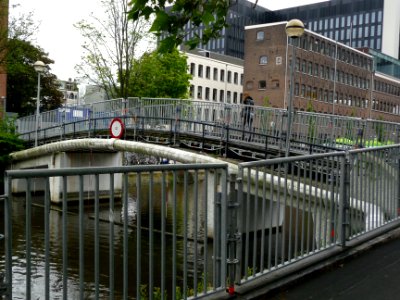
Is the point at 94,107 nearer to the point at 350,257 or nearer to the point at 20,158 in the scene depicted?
the point at 20,158

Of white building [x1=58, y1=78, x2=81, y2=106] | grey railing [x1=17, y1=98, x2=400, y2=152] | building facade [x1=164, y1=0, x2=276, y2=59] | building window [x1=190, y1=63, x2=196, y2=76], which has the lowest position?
grey railing [x1=17, y1=98, x2=400, y2=152]

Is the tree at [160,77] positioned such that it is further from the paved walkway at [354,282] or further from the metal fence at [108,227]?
the metal fence at [108,227]

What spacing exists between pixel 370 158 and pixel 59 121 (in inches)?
953

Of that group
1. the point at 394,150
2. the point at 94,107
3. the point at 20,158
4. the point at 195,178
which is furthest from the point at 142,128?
the point at 195,178

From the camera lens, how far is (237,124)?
56.7ft

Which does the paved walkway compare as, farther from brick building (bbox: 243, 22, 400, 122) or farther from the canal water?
brick building (bbox: 243, 22, 400, 122)

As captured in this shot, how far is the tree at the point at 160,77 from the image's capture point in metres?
30.1

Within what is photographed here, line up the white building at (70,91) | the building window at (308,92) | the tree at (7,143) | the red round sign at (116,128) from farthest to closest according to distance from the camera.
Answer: the building window at (308,92)
the white building at (70,91)
the tree at (7,143)
the red round sign at (116,128)

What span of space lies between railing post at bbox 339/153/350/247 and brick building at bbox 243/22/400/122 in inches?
2077

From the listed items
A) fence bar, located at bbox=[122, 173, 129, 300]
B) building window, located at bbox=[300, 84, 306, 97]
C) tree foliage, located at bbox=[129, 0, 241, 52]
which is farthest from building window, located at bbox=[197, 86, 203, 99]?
fence bar, located at bbox=[122, 173, 129, 300]

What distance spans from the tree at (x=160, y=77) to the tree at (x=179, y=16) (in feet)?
66.9

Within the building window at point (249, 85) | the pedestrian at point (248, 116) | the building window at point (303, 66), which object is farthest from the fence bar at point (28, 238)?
the building window at point (249, 85)

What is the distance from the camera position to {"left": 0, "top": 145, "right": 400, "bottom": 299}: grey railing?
3104 mm

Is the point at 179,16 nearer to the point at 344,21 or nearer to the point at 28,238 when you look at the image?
the point at 28,238
